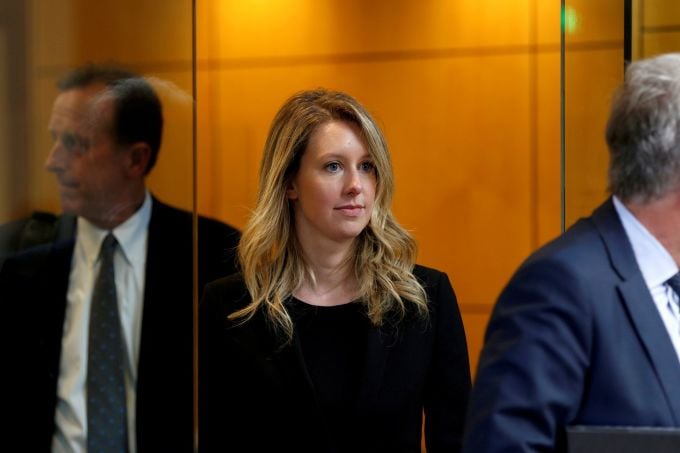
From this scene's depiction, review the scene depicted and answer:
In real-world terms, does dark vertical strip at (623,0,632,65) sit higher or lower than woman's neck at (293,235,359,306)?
higher

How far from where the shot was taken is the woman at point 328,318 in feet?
10.9

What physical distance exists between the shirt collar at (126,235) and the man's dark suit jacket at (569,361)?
1953mm

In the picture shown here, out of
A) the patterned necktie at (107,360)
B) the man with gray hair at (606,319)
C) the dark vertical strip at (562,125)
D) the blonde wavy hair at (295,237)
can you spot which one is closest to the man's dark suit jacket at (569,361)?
the man with gray hair at (606,319)

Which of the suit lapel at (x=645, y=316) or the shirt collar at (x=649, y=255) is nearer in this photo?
the suit lapel at (x=645, y=316)

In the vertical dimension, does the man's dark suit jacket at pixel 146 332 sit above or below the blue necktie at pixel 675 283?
below

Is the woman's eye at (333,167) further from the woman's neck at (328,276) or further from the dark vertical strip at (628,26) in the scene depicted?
the dark vertical strip at (628,26)

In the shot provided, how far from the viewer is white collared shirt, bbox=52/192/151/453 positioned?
154 inches

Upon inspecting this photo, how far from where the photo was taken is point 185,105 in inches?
166

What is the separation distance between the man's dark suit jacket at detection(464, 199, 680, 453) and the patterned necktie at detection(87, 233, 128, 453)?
6.32 feet

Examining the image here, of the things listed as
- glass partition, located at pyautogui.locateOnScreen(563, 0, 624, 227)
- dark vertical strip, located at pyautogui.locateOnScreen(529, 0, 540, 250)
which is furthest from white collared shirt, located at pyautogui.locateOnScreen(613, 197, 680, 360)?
dark vertical strip, located at pyautogui.locateOnScreen(529, 0, 540, 250)

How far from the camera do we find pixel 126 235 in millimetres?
4000

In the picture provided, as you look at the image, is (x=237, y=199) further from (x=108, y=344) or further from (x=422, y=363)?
(x=422, y=363)

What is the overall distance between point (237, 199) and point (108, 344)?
114 cm

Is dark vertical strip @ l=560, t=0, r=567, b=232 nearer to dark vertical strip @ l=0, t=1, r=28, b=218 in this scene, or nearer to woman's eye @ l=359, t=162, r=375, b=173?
woman's eye @ l=359, t=162, r=375, b=173
